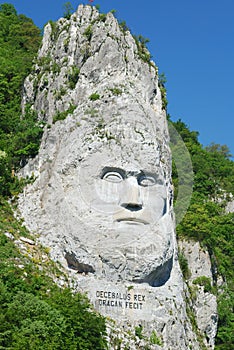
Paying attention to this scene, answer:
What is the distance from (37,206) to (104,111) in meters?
5.17

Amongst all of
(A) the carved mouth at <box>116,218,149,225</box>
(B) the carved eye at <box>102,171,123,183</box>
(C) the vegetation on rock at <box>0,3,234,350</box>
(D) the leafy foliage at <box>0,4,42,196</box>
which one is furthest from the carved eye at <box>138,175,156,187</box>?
(D) the leafy foliage at <box>0,4,42,196</box>

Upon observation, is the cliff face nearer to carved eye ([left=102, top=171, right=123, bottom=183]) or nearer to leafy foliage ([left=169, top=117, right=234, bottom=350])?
carved eye ([left=102, top=171, right=123, bottom=183])

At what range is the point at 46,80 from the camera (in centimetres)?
3070

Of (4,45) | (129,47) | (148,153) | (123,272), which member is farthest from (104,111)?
(4,45)

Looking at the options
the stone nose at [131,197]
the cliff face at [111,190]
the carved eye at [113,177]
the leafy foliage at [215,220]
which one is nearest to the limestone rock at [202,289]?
the leafy foliage at [215,220]

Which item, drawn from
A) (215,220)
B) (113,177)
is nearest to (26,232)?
(113,177)

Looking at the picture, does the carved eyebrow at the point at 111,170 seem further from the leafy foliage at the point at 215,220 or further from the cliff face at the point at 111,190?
the leafy foliage at the point at 215,220

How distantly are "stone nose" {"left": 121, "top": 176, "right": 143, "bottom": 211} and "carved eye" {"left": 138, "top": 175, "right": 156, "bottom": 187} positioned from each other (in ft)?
1.84

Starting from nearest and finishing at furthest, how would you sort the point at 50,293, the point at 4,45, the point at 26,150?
1. the point at 50,293
2. the point at 26,150
3. the point at 4,45

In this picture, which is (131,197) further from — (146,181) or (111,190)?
(146,181)

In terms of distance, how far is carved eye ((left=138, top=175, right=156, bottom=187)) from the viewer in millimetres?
25356

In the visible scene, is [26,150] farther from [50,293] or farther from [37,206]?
[50,293]

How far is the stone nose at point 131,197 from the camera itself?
24.5m

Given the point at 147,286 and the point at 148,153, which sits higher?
the point at 148,153
